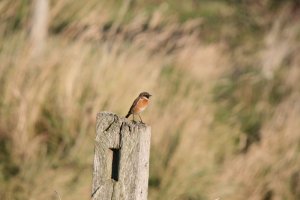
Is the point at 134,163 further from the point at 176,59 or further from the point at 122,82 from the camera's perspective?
the point at 176,59

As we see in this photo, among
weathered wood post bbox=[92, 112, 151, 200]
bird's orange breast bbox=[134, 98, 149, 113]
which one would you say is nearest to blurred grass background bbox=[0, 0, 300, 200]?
bird's orange breast bbox=[134, 98, 149, 113]

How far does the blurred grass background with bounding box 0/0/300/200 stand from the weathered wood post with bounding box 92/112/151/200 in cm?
240

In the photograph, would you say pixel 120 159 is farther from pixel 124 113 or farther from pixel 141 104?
pixel 124 113

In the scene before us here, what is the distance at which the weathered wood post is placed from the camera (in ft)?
9.30

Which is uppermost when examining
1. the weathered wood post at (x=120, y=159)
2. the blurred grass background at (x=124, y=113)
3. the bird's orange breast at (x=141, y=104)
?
the blurred grass background at (x=124, y=113)

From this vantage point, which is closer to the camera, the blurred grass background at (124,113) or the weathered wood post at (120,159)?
the weathered wood post at (120,159)

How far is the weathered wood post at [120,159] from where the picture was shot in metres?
2.84

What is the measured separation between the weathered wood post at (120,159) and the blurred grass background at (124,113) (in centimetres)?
240

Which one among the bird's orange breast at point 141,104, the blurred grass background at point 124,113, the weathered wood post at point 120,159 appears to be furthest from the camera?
the blurred grass background at point 124,113

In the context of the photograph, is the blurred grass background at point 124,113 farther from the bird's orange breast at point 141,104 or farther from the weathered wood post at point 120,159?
the weathered wood post at point 120,159

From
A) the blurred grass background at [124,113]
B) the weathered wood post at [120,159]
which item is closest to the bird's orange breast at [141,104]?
the weathered wood post at [120,159]

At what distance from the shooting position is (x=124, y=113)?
21.2ft

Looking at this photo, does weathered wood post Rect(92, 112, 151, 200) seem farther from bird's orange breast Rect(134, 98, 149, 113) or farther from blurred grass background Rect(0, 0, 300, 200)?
blurred grass background Rect(0, 0, 300, 200)

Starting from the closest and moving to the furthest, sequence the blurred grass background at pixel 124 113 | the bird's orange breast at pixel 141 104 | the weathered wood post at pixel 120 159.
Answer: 1. the weathered wood post at pixel 120 159
2. the bird's orange breast at pixel 141 104
3. the blurred grass background at pixel 124 113
